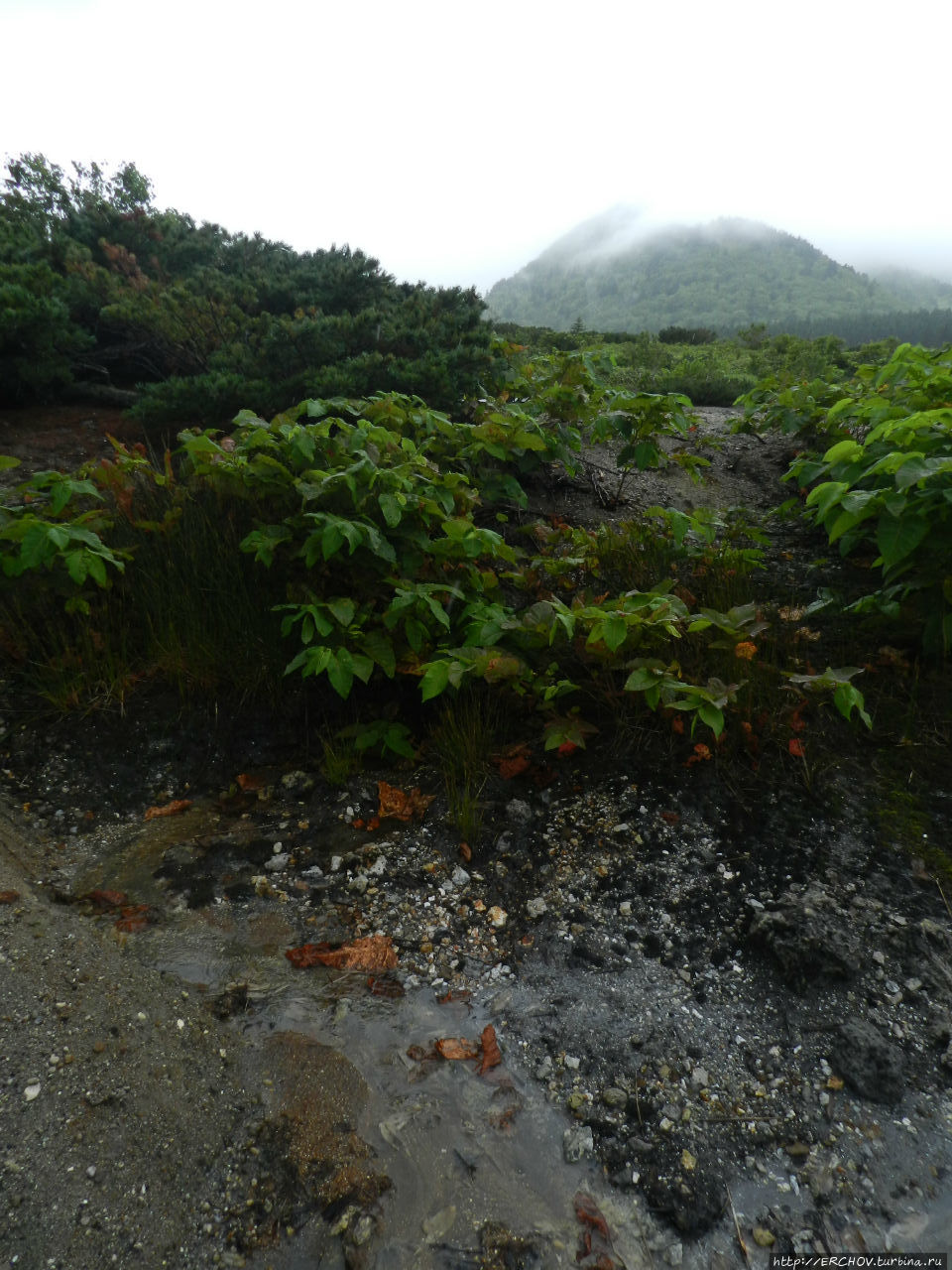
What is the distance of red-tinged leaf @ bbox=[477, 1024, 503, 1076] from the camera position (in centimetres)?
185

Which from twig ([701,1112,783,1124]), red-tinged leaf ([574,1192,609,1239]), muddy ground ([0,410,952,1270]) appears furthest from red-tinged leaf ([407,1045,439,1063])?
twig ([701,1112,783,1124])

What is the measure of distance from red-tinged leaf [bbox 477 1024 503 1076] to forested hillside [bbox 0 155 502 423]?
420cm

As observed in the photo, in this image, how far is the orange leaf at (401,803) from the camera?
2.73 metres

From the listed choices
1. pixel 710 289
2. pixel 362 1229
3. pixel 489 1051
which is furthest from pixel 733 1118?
pixel 710 289

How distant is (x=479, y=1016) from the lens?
6.53 ft

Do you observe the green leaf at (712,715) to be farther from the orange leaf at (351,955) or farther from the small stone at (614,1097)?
the orange leaf at (351,955)

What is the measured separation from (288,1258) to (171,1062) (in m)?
0.60

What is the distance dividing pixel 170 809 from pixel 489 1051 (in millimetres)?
1736

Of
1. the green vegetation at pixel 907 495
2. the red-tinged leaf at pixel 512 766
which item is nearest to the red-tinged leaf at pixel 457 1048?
the red-tinged leaf at pixel 512 766

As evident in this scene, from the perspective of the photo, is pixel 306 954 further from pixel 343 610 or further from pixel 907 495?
pixel 907 495

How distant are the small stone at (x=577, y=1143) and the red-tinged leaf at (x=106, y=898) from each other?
1677mm

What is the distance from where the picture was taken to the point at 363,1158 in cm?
161

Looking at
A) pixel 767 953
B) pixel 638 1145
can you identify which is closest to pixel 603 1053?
pixel 638 1145

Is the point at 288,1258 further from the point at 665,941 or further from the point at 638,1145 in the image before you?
the point at 665,941
